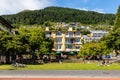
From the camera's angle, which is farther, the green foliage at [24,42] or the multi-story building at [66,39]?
the multi-story building at [66,39]

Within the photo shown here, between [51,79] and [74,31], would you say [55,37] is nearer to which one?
[74,31]

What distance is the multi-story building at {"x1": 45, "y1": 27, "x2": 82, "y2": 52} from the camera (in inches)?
5305

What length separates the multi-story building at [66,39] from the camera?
134750 mm

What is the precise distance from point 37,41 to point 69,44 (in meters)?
50.6

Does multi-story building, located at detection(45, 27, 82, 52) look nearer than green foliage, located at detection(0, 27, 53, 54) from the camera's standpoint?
No

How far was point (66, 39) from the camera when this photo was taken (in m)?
136

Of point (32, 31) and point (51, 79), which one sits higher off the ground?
point (32, 31)

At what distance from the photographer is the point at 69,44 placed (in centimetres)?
13525

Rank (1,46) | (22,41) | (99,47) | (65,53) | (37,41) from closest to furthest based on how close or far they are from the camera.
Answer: (1,46)
(22,41)
(37,41)
(99,47)
(65,53)

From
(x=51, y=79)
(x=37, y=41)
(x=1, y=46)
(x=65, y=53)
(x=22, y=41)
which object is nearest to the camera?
(x=51, y=79)

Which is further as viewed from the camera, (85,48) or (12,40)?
(85,48)

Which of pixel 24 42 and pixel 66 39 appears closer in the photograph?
pixel 24 42

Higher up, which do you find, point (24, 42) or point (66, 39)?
point (66, 39)

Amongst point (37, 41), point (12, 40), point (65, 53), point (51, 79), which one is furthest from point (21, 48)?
point (65, 53)
